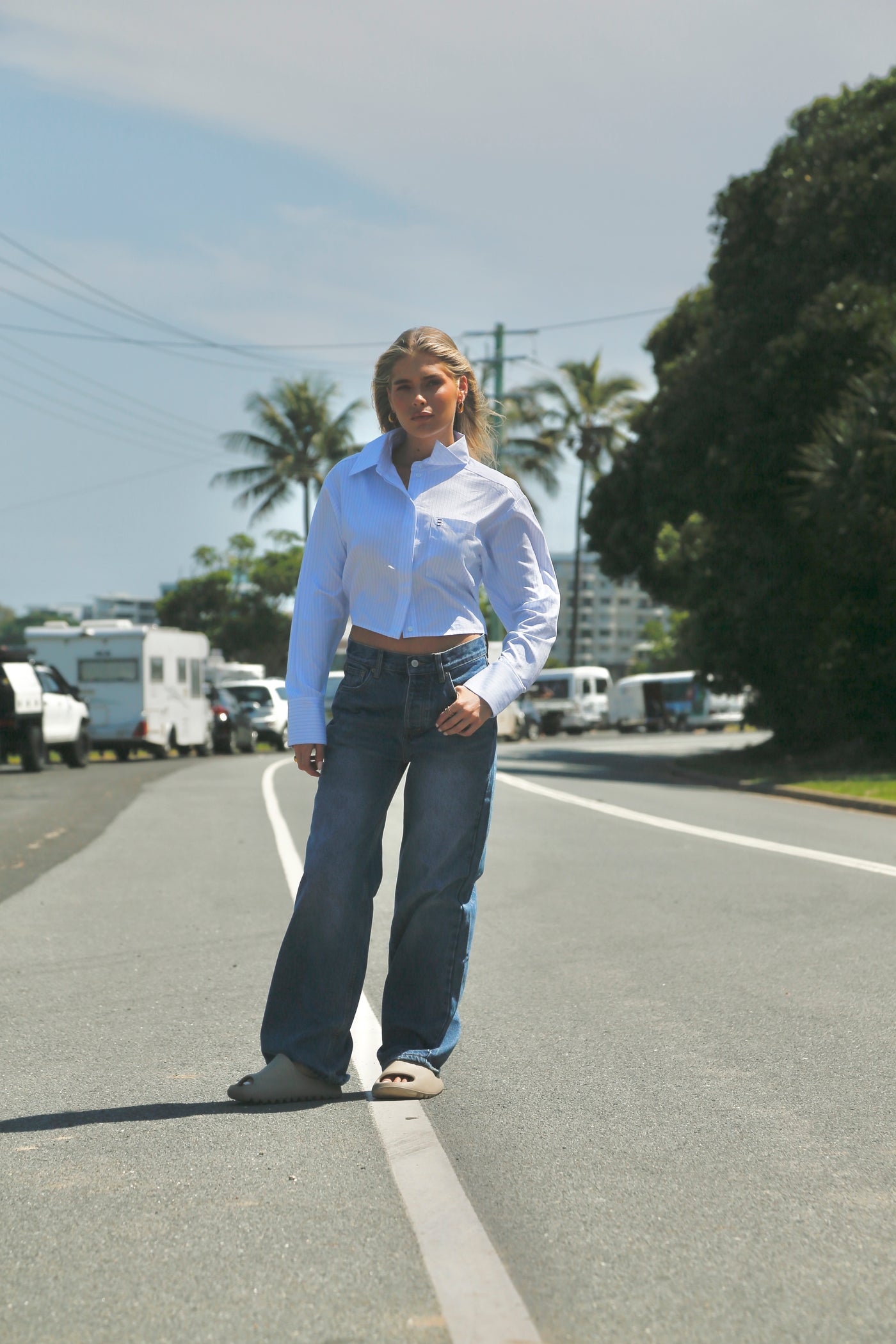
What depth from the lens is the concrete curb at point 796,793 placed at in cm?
1677

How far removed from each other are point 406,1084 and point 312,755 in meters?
0.92

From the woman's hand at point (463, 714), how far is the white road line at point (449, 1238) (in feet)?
3.34

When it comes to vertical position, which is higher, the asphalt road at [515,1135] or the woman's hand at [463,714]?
the woman's hand at [463,714]

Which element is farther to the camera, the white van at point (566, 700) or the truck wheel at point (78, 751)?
the white van at point (566, 700)

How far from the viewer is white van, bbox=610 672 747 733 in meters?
58.7

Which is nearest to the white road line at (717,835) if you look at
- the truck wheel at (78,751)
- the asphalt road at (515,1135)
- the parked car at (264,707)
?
the asphalt road at (515,1135)

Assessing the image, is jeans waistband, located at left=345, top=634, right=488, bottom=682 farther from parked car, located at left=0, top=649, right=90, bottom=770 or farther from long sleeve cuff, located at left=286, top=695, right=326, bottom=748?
parked car, located at left=0, top=649, right=90, bottom=770

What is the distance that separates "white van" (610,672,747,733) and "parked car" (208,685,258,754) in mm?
25397

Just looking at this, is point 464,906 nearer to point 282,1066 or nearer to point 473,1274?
point 282,1066

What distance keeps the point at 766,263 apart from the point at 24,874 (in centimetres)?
1947

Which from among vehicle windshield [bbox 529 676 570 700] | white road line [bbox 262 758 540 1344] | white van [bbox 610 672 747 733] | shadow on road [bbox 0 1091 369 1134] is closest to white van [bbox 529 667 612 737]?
vehicle windshield [bbox 529 676 570 700]

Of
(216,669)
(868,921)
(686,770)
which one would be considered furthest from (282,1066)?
(216,669)

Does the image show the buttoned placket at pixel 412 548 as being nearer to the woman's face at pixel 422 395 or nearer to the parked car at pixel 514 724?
the woman's face at pixel 422 395

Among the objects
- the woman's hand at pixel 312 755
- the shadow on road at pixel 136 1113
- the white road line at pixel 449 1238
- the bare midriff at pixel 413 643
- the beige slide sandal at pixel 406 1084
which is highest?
the bare midriff at pixel 413 643
